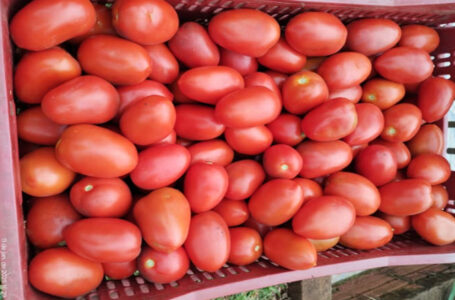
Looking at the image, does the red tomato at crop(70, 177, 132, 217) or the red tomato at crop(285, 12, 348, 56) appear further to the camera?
the red tomato at crop(285, 12, 348, 56)

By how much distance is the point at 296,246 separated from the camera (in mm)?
1104

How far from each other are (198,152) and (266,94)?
0.24 m

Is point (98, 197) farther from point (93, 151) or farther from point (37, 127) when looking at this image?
point (37, 127)

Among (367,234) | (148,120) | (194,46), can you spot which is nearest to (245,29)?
(194,46)

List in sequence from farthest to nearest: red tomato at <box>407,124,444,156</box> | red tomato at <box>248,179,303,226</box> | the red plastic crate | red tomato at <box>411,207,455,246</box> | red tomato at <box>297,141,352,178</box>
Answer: red tomato at <box>407,124,444,156</box> < red tomato at <box>411,207,455,246</box> < red tomato at <box>297,141,352,178</box> < red tomato at <box>248,179,303,226</box> < the red plastic crate

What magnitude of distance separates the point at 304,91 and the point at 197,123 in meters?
0.32

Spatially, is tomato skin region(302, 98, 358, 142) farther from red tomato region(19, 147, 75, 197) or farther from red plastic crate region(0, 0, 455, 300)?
red tomato region(19, 147, 75, 197)

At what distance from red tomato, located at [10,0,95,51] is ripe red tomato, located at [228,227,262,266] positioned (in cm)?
68

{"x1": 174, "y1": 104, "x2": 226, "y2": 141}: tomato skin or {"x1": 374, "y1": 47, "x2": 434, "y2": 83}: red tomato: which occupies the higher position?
{"x1": 374, "y1": 47, "x2": 434, "y2": 83}: red tomato

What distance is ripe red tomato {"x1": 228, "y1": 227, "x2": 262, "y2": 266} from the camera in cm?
113

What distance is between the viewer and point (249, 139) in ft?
3.74

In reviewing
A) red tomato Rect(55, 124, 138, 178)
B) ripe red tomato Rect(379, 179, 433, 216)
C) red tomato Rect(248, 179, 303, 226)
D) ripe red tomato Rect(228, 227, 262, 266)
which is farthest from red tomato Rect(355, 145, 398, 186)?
red tomato Rect(55, 124, 138, 178)

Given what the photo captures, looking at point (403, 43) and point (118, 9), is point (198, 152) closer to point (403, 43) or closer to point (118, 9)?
point (118, 9)

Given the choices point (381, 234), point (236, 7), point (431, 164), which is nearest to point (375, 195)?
point (381, 234)
